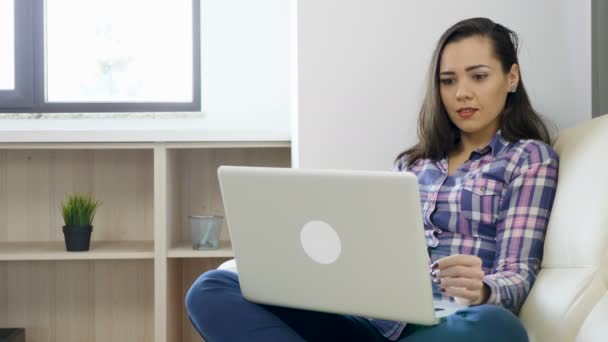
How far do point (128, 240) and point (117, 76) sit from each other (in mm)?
648

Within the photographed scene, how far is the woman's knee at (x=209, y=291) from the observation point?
1392 mm

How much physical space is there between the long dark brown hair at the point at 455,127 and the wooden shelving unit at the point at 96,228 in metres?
1.01

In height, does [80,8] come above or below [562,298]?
above

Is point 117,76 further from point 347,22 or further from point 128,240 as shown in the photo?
point 347,22

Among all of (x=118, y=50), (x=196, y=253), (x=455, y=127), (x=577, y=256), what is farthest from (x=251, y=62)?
(x=577, y=256)

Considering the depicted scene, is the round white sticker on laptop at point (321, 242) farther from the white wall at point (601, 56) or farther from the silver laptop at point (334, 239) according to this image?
the white wall at point (601, 56)

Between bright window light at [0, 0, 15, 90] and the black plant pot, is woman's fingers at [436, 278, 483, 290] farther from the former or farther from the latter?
bright window light at [0, 0, 15, 90]

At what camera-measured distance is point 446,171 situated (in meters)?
1.81

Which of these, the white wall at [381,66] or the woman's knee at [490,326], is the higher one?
the white wall at [381,66]

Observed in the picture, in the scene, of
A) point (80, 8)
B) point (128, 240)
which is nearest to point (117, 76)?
point (80, 8)

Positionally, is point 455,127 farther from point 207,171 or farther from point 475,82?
point 207,171

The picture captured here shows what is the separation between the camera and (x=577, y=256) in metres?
1.40

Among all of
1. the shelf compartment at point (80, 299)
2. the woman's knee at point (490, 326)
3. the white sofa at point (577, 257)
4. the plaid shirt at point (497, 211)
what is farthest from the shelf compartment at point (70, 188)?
the woman's knee at point (490, 326)

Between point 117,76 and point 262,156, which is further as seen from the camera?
point 117,76
